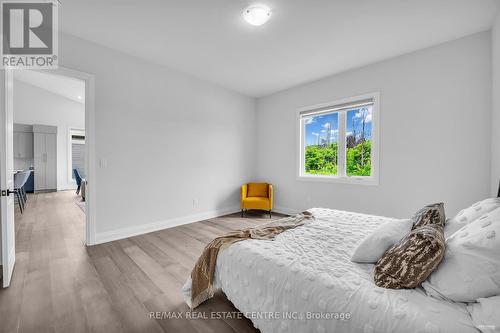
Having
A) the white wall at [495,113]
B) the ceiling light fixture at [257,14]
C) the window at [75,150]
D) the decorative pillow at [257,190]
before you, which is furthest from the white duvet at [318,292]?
the window at [75,150]

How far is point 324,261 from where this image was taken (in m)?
1.35

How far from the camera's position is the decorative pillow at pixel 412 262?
3.38 feet

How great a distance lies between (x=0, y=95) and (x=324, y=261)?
299 centimetres

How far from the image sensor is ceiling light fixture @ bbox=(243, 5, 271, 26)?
7.13ft

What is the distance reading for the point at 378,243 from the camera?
132 centimetres

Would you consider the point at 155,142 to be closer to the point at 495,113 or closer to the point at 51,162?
the point at 495,113

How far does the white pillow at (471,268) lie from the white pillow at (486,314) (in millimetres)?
38

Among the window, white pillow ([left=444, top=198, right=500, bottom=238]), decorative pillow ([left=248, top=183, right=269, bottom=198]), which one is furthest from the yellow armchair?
the window

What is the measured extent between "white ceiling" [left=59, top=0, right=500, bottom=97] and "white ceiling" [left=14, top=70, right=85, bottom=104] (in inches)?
182

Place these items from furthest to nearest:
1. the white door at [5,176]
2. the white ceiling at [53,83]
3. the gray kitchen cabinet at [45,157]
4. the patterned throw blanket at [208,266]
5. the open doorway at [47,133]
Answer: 1. the gray kitchen cabinet at [45,157]
2. the open doorway at [47,133]
3. the white ceiling at [53,83]
4. the white door at [5,176]
5. the patterned throw blanket at [208,266]

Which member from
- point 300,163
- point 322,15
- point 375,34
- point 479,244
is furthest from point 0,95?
point 300,163

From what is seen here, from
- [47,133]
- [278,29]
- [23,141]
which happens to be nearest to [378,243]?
[278,29]

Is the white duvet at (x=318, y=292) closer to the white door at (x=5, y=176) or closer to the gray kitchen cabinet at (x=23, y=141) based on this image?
the white door at (x=5, y=176)

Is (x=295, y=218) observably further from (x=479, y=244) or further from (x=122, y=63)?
(x=122, y=63)
